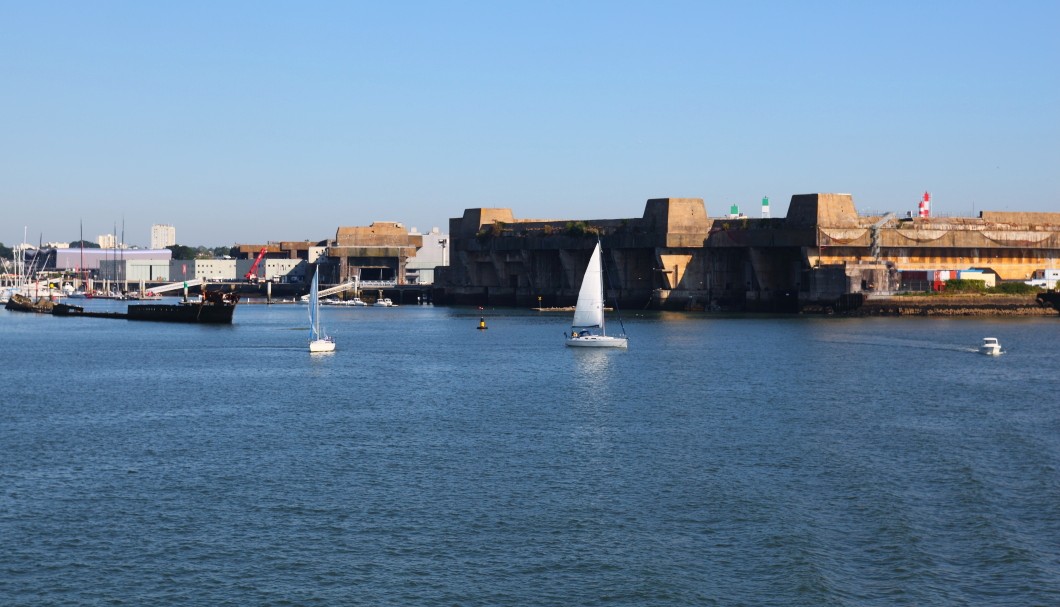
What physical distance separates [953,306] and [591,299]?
6634 centimetres

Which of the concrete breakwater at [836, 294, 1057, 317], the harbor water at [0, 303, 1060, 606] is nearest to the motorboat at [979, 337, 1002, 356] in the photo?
the harbor water at [0, 303, 1060, 606]

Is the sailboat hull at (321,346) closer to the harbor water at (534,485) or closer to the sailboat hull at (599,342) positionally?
the harbor water at (534,485)

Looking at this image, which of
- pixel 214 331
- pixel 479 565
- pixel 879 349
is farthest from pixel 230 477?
pixel 214 331

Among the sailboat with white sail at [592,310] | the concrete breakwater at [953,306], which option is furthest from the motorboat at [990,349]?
the concrete breakwater at [953,306]

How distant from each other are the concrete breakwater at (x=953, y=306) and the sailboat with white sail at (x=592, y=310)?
55.5 m

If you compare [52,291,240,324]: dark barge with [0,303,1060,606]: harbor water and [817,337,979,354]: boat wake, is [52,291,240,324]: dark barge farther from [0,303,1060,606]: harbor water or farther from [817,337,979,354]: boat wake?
[817,337,979,354]: boat wake

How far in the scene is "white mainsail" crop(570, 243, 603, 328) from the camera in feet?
340

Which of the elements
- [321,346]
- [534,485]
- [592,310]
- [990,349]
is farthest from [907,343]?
[534,485]

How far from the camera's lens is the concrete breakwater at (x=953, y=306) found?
151500mm

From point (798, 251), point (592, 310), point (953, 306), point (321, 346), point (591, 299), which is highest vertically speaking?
point (798, 251)

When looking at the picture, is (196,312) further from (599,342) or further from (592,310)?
(599,342)

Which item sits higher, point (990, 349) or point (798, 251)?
point (798, 251)

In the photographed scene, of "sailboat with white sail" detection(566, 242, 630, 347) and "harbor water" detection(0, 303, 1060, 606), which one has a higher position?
"sailboat with white sail" detection(566, 242, 630, 347)

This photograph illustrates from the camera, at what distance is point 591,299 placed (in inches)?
4131
